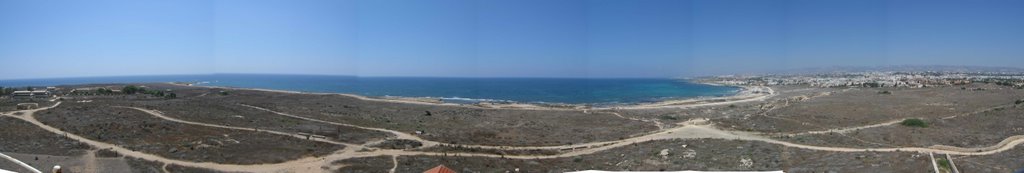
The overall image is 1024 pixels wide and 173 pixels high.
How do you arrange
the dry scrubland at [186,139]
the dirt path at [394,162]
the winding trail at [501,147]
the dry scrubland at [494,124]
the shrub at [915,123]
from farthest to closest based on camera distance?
the shrub at [915,123]
the dry scrubland at [494,124]
the dry scrubland at [186,139]
the dirt path at [394,162]
the winding trail at [501,147]

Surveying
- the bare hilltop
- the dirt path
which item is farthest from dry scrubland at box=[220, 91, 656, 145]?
the dirt path

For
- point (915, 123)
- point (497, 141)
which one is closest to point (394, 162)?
point (497, 141)

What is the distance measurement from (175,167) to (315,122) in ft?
65.0

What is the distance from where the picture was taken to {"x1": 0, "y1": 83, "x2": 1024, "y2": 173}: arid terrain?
23344 mm

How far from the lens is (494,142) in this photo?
112 ft

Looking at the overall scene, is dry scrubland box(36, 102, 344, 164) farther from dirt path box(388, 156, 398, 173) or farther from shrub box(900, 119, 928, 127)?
shrub box(900, 119, 928, 127)

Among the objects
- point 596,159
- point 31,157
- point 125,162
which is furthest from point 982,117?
point 31,157

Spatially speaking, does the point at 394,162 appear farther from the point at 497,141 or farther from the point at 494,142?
the point at 497,141

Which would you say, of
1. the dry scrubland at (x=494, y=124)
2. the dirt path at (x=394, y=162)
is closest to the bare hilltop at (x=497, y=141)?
the dirt path at (x=394, y=162)

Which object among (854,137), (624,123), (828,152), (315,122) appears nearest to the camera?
(828,152)

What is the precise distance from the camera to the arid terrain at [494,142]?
23.3 metres

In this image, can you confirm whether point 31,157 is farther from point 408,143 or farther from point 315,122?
point 315,122

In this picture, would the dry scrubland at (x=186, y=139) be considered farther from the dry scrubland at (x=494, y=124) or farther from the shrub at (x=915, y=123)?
the shrub at (x=915, y=123)

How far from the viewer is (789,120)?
44812 mm
